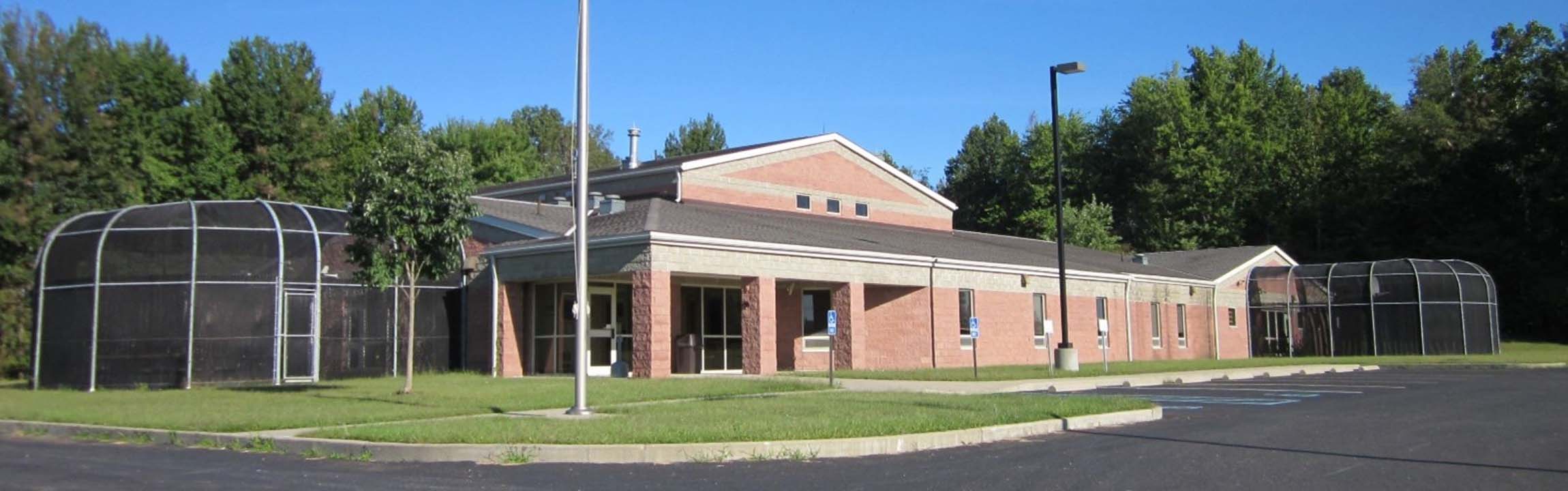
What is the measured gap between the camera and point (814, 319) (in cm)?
3212

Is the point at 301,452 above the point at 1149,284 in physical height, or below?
below

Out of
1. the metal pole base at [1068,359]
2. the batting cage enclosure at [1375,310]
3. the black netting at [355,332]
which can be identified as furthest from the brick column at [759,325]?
the batting cage enclosure at [1375,310]

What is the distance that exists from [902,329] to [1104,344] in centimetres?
541

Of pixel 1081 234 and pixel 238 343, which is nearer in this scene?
pixel 238 343

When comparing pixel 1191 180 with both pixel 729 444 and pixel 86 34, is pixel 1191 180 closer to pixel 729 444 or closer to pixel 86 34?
pixel 86 34

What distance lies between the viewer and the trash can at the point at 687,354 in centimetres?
2948

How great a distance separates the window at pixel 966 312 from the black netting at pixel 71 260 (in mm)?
20338

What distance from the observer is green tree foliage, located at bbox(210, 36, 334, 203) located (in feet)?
169

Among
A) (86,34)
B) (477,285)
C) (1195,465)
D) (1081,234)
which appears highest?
(86,34)

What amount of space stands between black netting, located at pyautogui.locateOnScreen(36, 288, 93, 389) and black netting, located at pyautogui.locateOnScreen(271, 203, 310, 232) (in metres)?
3.82

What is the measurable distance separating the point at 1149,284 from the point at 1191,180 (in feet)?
99.2

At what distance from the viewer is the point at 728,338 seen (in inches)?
1227

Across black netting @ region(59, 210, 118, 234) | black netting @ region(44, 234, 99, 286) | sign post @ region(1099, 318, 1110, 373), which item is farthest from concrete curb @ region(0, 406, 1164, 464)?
sign post @ region(1099, 318, 1110, 373)

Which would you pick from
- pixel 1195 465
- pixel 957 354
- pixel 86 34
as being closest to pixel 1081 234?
pixel 957 354
